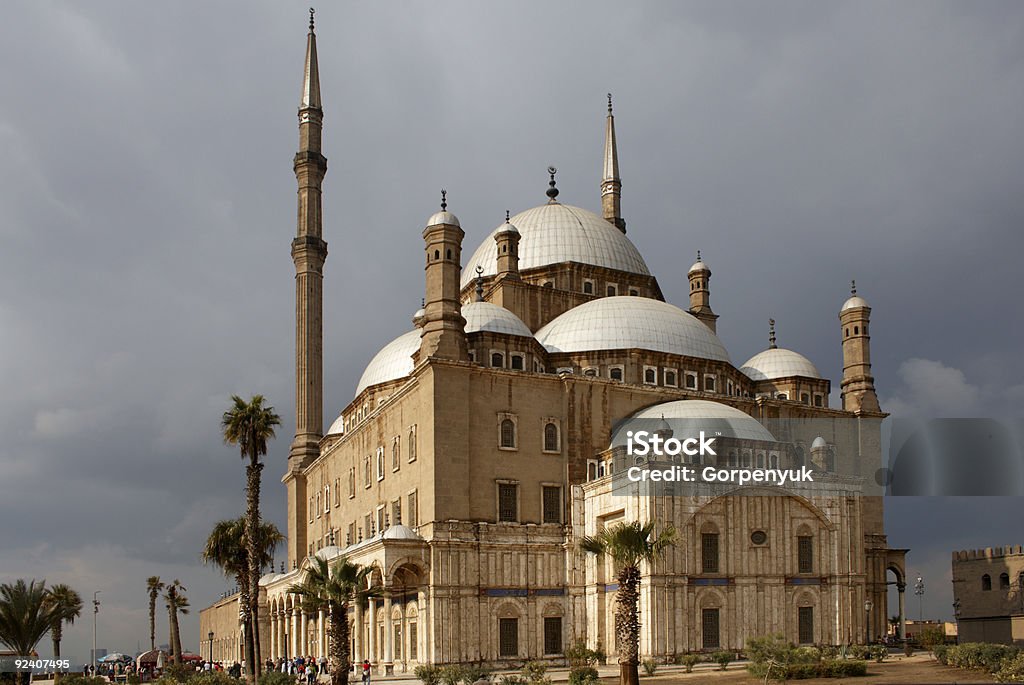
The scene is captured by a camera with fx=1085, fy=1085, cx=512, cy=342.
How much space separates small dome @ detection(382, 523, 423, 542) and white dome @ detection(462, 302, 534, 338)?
9182 millimetres

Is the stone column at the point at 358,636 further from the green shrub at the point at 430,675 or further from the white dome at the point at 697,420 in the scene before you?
the green shrub at the point at 430,675

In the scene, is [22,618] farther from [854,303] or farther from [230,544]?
[854,303]

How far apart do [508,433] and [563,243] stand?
15.7 meters

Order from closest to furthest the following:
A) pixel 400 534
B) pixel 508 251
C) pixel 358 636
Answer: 1. pixel 400 534
2. pixel 358 636
3. pixel 508 251

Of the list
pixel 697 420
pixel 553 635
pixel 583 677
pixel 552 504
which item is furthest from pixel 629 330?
pixel 583 677

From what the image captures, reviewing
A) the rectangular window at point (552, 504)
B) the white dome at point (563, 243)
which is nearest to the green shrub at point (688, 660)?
the rectangular window at point (552, 504)

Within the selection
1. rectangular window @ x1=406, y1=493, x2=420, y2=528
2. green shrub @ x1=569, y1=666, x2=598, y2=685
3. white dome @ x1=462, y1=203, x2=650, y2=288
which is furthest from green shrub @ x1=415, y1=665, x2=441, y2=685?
white dome @ x1=462, y1=203, x2=650, y2=288

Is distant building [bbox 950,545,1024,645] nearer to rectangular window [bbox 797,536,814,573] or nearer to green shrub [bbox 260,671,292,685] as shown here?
rectangular window [bbox 797,536,814,573]

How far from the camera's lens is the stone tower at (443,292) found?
41156 mm

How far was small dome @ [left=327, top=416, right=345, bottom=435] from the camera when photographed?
196 ft

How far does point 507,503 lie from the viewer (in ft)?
136

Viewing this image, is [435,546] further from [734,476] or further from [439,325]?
[734,476]

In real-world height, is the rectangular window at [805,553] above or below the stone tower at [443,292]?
below

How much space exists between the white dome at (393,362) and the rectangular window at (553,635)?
53.5ft
